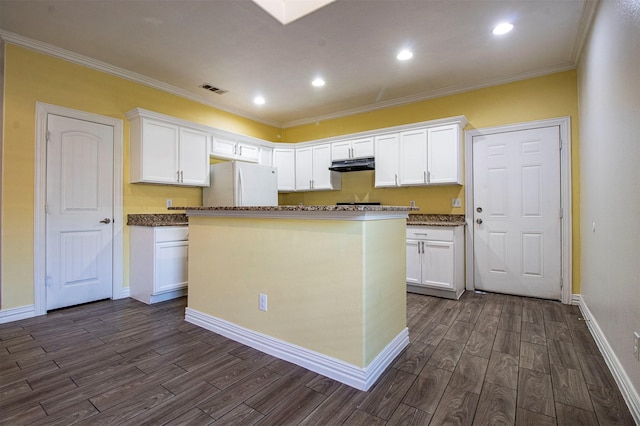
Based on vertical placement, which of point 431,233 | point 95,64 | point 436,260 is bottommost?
point 436,260

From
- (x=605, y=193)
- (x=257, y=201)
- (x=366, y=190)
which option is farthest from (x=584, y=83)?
(x=257, y=201)

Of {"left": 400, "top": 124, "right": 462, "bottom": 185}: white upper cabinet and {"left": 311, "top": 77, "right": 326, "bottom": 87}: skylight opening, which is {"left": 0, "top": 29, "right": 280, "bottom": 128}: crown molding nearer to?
{"left": 311, "top": 77, "right": 326, "bottom": 87}: skylight opening

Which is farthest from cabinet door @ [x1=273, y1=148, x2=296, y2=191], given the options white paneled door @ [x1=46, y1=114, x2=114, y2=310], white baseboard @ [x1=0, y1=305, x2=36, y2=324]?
white baseboard @ [x1=0, y1=305, x2=36, y2=324]

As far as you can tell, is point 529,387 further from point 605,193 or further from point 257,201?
point 257,201

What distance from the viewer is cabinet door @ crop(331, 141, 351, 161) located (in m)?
4.52

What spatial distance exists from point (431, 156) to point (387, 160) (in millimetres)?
592

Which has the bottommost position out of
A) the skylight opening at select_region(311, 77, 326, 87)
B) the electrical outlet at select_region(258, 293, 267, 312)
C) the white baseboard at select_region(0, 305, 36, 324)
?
the white baseboard at select_region(0, 305, 36, 324)

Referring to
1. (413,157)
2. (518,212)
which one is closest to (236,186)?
(413,157)

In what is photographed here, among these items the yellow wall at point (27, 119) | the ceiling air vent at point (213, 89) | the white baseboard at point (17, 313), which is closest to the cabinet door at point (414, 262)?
the ceiling air vent at point (213, 89)

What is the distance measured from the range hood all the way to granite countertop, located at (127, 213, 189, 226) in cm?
223

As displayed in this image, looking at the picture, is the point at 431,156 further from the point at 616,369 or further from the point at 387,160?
the point at 616,369

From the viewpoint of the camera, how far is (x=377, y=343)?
1858 mm

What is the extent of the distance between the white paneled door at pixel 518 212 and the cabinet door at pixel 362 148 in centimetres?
132

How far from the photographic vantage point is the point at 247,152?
4711mm
